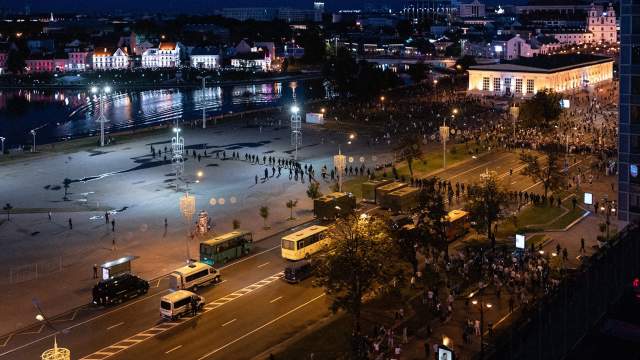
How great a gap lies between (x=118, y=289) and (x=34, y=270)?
4.51 metres

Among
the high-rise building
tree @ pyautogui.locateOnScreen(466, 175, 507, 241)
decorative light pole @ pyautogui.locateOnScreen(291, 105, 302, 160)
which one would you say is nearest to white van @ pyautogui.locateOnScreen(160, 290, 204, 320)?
tree @ pyautogui.locateOnScreen(466, 175, 507, 241)

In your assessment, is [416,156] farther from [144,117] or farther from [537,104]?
[144,117]

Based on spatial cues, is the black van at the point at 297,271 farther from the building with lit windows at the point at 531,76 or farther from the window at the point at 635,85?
the building with lit windows at the point at 531,76

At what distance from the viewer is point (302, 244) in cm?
2184

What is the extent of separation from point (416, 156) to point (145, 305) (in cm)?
1839

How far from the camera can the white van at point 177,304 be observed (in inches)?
688

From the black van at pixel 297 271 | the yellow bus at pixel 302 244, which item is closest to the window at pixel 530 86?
the yellow bus at pixel 302 244

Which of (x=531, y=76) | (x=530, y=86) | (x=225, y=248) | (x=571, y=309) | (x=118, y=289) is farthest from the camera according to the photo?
(x=530, y=86)

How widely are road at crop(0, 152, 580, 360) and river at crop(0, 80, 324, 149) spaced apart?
127ft

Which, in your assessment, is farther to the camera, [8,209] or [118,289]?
Answer: [8,209]

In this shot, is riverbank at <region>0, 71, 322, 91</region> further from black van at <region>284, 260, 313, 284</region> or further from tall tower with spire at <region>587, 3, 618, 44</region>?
black van at <region>284, 260, 313, 284</region>

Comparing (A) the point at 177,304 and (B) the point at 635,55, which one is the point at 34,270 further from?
(B) the point at 635,55

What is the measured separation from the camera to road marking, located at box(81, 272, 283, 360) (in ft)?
52.4

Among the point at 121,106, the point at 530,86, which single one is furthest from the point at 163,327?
the point at 121,106
